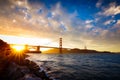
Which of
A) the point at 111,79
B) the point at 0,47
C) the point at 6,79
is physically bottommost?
the point at 111,79

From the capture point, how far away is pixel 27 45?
403 ft

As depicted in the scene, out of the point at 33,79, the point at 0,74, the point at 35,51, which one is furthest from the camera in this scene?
the point at 35,51

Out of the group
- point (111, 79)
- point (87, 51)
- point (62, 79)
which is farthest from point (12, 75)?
point (87, 51)

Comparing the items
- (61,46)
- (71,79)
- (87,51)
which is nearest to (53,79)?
(71,79)

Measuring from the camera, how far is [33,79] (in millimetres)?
8516

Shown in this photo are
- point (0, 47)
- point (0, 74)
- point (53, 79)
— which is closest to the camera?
point (0, 74)

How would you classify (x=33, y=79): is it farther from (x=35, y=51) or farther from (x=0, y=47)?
(x=35, y=51)

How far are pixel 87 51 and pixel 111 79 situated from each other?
598 ft

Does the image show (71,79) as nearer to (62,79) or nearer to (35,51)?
(62,79)

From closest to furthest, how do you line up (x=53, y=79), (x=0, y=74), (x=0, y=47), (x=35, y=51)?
(x=0, y=74) → (x=53, y=79) → (x=0, y=47) → (x=35, y=51)

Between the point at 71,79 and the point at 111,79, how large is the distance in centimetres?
465

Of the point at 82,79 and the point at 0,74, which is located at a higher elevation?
the point at 0,74

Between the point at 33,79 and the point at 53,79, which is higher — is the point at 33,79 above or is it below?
above

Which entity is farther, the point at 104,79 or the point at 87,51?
the point at 87,51
